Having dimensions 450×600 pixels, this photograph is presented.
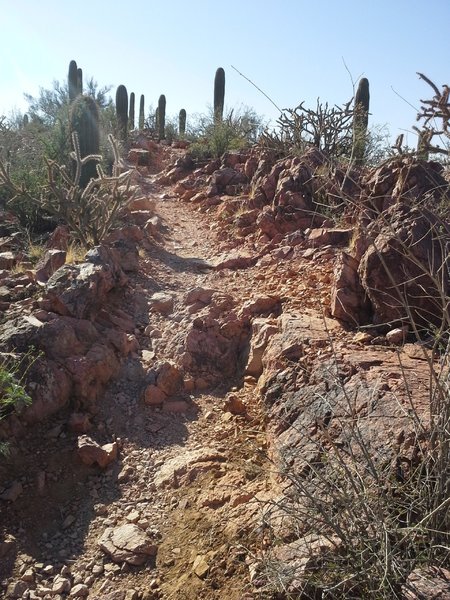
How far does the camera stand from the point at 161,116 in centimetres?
2062

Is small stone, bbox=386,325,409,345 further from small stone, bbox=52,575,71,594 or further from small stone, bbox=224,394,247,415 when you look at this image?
small stone, bbox=52,575,71,594

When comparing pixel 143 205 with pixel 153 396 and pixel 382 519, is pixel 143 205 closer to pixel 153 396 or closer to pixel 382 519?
pixel 153 396

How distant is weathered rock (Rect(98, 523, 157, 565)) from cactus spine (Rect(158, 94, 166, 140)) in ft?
58.7

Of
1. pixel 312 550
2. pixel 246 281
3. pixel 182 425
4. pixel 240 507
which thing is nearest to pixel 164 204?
pixel 246 281

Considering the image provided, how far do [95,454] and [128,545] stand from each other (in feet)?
2.81

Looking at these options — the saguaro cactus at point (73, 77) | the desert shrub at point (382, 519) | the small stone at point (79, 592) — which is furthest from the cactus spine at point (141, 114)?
the desert shrub at point (382, 519)

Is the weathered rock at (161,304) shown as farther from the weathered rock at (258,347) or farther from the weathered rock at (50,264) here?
the weathered rock at (258,347)

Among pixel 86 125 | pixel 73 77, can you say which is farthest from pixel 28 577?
pixel 73 77

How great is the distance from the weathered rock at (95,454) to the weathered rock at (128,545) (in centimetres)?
60

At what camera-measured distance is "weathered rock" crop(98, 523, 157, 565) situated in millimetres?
3371

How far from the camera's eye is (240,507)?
11.2ft

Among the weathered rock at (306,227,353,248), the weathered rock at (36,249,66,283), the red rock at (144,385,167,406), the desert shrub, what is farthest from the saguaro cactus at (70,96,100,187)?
the desert shrub

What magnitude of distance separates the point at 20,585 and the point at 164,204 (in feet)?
28.3

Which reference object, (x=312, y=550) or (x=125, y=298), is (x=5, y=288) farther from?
(x=312, y=550)
